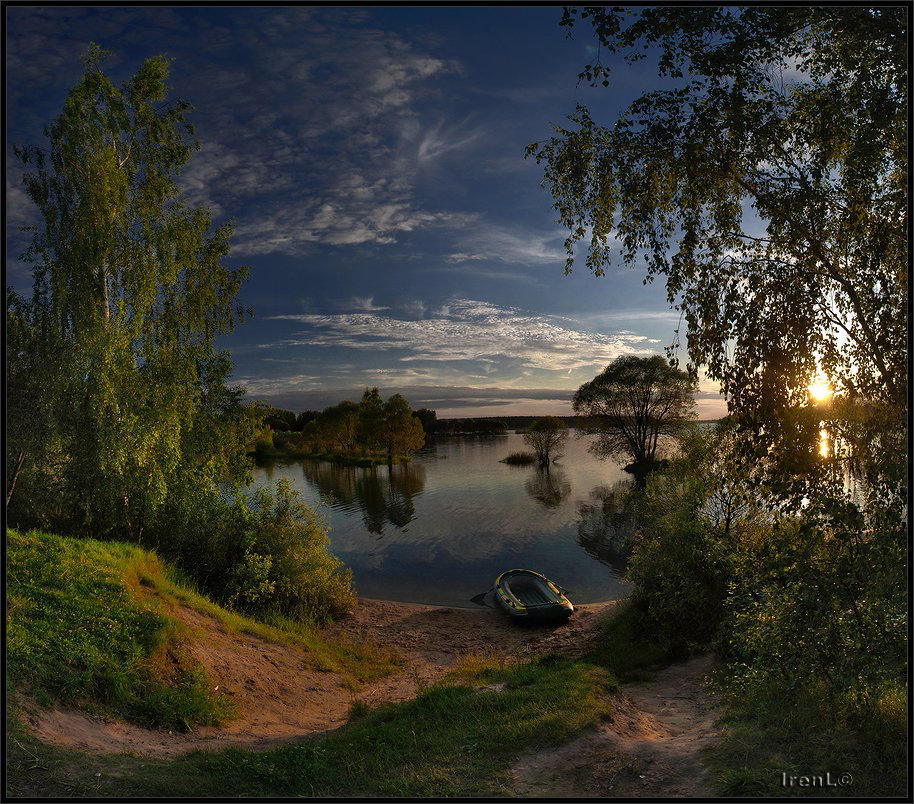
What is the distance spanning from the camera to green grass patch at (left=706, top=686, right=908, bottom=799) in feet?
20.1

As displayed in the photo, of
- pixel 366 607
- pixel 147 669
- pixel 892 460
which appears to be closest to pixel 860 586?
pixel 892 460

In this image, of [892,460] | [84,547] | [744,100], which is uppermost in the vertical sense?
[744,100]

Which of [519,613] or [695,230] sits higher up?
[695,230]

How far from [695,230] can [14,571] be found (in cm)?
1475

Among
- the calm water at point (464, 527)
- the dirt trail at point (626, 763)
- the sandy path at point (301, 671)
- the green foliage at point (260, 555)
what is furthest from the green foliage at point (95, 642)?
the calm water at point (464, 527)

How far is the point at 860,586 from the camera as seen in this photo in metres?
6.73

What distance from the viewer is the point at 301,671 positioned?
14.8 m

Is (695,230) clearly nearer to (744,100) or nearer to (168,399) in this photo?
(744,100)

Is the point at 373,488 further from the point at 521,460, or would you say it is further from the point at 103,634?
the point at 103,634

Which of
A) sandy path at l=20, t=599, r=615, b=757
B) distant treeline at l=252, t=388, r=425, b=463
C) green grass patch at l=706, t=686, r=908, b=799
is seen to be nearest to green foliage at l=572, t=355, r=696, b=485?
distant treeline at l=252, t=388, r=425, b=463

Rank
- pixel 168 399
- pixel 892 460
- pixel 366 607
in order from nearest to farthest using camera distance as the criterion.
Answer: pixel 892 460
pixel 168 399
pixel 366 607

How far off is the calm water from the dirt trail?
14703mm

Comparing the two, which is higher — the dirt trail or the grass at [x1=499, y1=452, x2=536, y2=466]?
the dirt trail

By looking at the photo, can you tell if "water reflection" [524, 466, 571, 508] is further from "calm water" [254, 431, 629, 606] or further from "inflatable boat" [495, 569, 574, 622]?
"inflatable boat" [495, 569, 574, 622]
